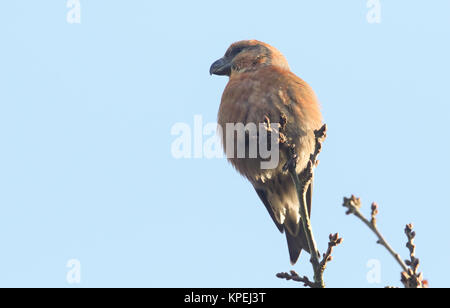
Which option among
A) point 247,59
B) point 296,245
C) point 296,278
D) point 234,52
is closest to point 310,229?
point 296,278

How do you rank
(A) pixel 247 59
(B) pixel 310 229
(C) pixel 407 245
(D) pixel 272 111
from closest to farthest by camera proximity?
(C) pixel 407 245
(B) pixel 310 229
(D) pixel 272 111
(A) pixel 247 59

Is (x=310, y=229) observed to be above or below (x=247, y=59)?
below

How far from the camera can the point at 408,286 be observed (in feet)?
8.87

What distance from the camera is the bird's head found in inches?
227

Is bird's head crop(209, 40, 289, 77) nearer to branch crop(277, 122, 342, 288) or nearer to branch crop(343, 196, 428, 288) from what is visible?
branch crop(277, 122, 342, 288)

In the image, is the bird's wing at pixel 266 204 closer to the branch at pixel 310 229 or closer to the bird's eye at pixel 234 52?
the bird's eye at pixel 234 52

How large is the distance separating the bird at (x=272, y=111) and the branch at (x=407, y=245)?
5.88 feet

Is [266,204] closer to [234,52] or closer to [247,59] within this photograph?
[247,59]

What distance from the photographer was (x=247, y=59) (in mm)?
5852

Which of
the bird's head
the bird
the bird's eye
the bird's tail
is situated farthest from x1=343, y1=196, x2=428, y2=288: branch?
the bird's eye

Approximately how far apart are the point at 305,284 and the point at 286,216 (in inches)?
95.7

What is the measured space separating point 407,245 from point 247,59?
3397 millimetres
